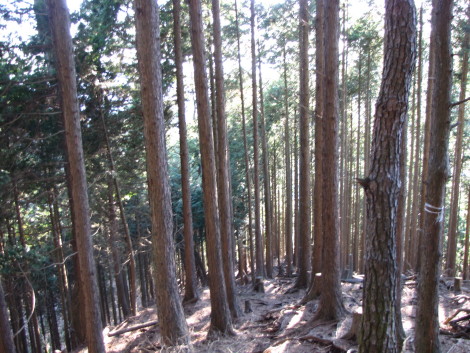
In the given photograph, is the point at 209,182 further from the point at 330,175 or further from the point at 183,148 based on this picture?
the point at 183,148

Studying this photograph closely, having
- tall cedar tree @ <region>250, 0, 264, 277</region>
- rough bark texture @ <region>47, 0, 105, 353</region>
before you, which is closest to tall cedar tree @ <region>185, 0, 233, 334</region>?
rough bark texture @ <region>47, 0, 105, 353</region>

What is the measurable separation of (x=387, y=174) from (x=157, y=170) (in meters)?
4.27

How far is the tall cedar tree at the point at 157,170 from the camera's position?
6.52 meters

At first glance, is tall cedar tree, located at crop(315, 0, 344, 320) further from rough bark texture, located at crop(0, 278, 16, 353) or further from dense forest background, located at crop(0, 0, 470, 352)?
rough bark texture, located at crop(0, 278, 16, 353)

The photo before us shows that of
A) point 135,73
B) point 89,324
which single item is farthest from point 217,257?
point 135,73

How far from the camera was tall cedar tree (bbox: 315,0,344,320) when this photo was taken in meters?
7.15

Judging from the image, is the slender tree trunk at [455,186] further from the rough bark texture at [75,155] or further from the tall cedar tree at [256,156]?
the rough bark texture at [75,155]

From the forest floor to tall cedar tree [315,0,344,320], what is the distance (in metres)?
0.43

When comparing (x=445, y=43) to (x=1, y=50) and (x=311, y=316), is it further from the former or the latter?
(x=1, y=50)

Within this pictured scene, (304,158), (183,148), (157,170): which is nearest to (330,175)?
(157,170)

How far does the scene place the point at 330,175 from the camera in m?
7.39

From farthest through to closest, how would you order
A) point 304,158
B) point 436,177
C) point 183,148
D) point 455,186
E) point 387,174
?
point 455,186, point 304,158, point 183,148, point 436,177, point 387,174

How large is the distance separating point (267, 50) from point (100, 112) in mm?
8287

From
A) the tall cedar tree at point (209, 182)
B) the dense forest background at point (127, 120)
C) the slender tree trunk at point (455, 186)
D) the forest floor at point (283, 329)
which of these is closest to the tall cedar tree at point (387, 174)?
the dense forest background at point (127, 120)
